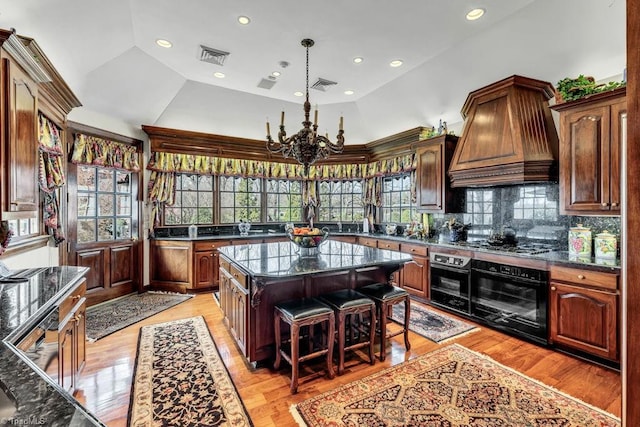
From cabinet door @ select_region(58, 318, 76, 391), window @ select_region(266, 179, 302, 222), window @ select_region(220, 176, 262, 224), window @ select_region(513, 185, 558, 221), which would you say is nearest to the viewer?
cabinet door @ select_region(58, 318, 76, 391)

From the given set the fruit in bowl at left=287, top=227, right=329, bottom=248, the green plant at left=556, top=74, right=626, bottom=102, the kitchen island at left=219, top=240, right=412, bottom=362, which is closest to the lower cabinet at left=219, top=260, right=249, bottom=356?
the kitchen island at left=219, top=240, right=412, bottom=362

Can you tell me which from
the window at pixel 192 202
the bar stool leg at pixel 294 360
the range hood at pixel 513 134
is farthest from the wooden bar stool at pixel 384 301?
the window at pixel 192 202

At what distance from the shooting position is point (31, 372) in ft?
3.06

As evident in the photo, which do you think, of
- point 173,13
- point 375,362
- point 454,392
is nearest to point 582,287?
point 454,392

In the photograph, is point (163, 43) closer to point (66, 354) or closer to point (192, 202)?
point (192, 202)

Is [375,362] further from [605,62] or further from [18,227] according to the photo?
[605,62]

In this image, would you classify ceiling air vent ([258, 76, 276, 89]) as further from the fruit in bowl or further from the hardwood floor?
the hardwood floor

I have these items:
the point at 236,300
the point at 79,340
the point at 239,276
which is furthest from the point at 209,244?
the point at 79,340

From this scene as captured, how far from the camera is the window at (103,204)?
14.1 feet

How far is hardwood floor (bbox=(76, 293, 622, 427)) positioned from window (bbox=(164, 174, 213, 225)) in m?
2.40

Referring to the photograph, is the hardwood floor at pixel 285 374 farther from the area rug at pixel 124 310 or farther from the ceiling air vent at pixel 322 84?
the ceiling air vent at pixel 322 84

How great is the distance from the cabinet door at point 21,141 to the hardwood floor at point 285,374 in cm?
150

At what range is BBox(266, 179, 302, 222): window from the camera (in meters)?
6.32

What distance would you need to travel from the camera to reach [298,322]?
7.67 feet
